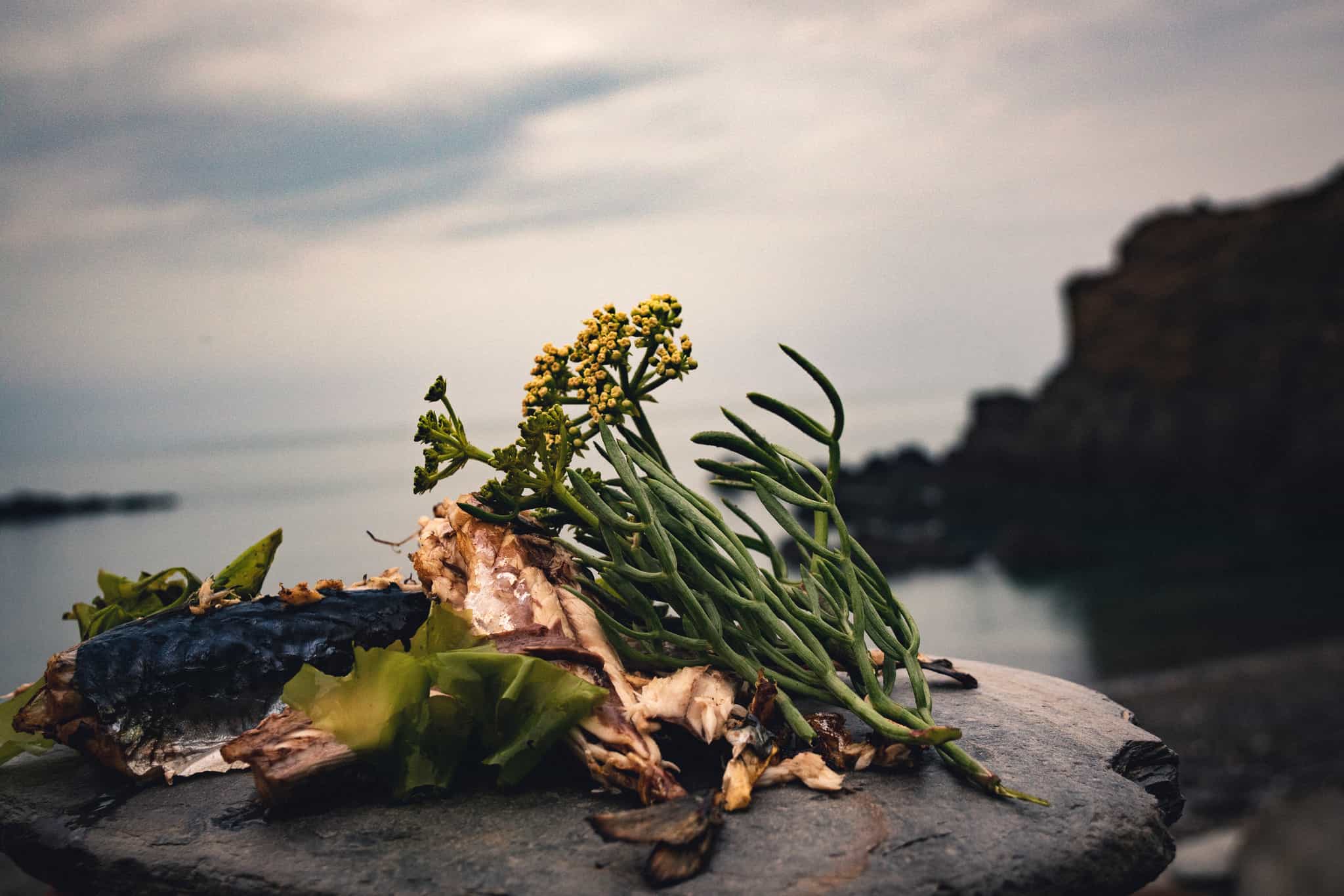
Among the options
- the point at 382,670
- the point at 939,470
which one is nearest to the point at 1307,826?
the point at 382,670

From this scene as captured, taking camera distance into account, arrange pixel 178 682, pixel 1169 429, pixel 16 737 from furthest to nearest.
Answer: pixel 1169 429, pixel 16 737, pixel 178 682

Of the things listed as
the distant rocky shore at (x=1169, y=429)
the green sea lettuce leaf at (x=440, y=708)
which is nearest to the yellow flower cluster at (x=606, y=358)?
the green sea lettuce leaf at (x=440, y=708)

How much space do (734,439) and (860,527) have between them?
14200 mm

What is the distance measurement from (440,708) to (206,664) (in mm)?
761

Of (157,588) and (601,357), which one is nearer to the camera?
(601,357)

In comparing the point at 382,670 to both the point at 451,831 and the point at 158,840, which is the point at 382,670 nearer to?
the point at 451,831

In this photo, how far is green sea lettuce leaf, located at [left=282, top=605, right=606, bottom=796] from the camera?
2314mm

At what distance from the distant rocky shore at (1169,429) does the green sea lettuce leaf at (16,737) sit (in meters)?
12.5

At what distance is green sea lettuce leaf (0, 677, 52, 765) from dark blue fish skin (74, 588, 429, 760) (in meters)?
0.27

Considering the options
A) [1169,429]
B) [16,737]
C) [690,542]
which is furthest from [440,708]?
[1169,429]

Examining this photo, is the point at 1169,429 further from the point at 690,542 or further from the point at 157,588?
the point at 157,588

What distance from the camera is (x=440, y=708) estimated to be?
93.5 inches

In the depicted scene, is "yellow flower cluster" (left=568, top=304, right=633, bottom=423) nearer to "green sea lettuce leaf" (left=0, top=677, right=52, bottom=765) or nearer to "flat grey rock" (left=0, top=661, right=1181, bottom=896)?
"flat grey rock" (left=0, top=661, right=1181, bottom=896)

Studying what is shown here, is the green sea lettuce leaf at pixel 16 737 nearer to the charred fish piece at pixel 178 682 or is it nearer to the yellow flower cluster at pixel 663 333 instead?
the charred fish piece at pixel 178 682
